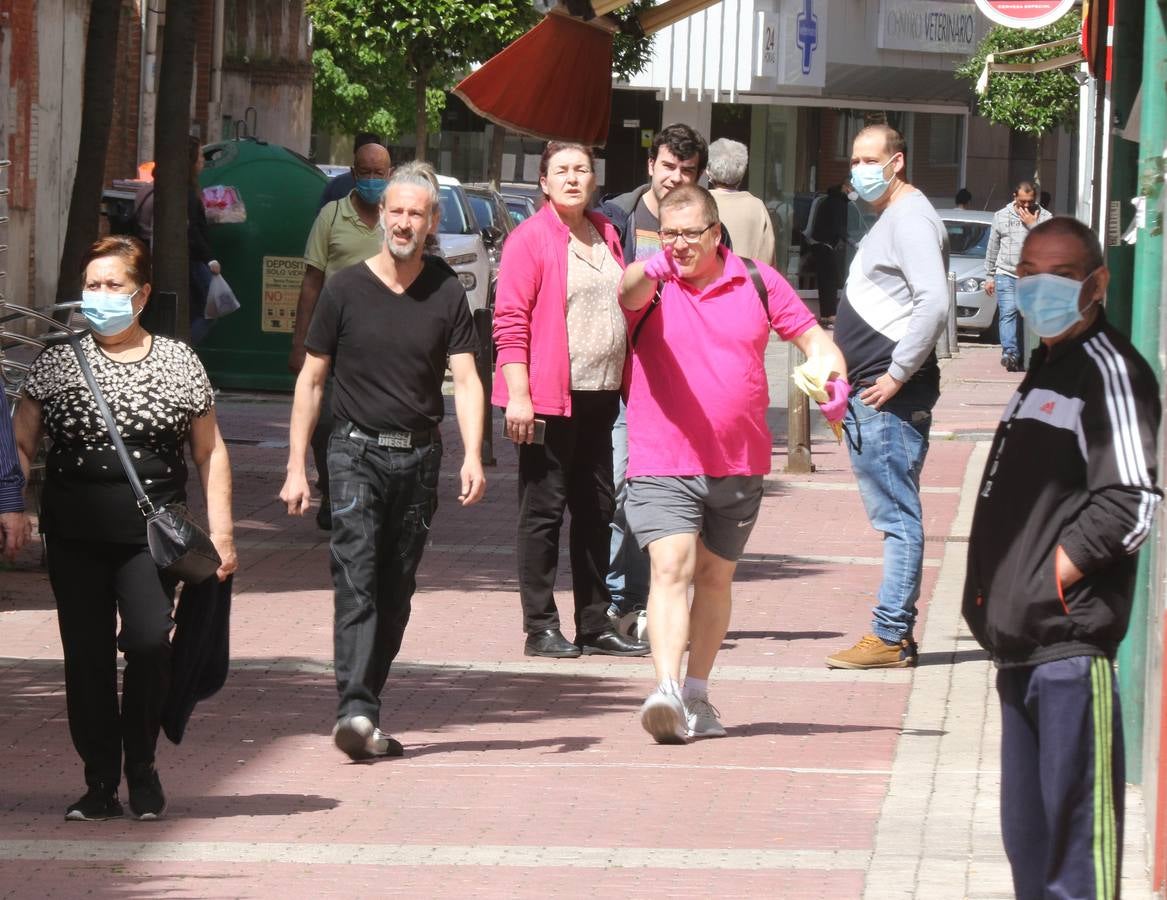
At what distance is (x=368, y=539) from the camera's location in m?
7.23

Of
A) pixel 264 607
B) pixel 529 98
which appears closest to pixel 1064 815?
pixel 529 98

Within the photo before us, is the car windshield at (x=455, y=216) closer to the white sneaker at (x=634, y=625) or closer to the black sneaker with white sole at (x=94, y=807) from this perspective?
the white sneaker at (x=634, y=625)

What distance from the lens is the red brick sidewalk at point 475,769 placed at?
5992mm

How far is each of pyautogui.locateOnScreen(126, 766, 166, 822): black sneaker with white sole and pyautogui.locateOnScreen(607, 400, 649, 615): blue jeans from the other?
343cm

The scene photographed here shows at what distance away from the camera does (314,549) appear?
1201 centimetres

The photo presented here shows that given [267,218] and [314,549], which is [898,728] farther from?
[267,218]

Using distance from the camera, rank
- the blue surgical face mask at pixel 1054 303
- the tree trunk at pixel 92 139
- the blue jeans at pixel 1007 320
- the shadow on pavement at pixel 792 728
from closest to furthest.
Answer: the blue surgical face mask at pixel 1054 303 → the shadow on pavement at pixel 792 728 → the tree trunk at pixel 92 139 → the blue jeans at pixel 1007 320

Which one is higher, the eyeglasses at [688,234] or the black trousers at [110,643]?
the eyeglasses at [688,234]

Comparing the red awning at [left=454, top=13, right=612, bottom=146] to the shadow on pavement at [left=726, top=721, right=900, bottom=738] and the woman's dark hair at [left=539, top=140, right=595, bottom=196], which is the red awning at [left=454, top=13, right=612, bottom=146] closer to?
the woman's dark hair at [left=539, top=140, right=595, bottom=196]

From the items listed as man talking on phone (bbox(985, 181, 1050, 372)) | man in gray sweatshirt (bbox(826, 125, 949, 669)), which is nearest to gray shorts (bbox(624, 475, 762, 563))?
man in gray sweatshirt (bbox(826, 125, 949, 669))

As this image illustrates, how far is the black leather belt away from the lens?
285 inches

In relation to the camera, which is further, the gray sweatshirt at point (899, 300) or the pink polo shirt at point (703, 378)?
the gray sweatshirt at point (899, 300)

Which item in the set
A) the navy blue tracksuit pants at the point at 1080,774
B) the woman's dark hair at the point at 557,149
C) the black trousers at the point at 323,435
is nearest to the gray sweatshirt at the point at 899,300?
the woman's dark hair at the point at 557,149

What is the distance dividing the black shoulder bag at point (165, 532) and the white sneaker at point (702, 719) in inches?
78.5
